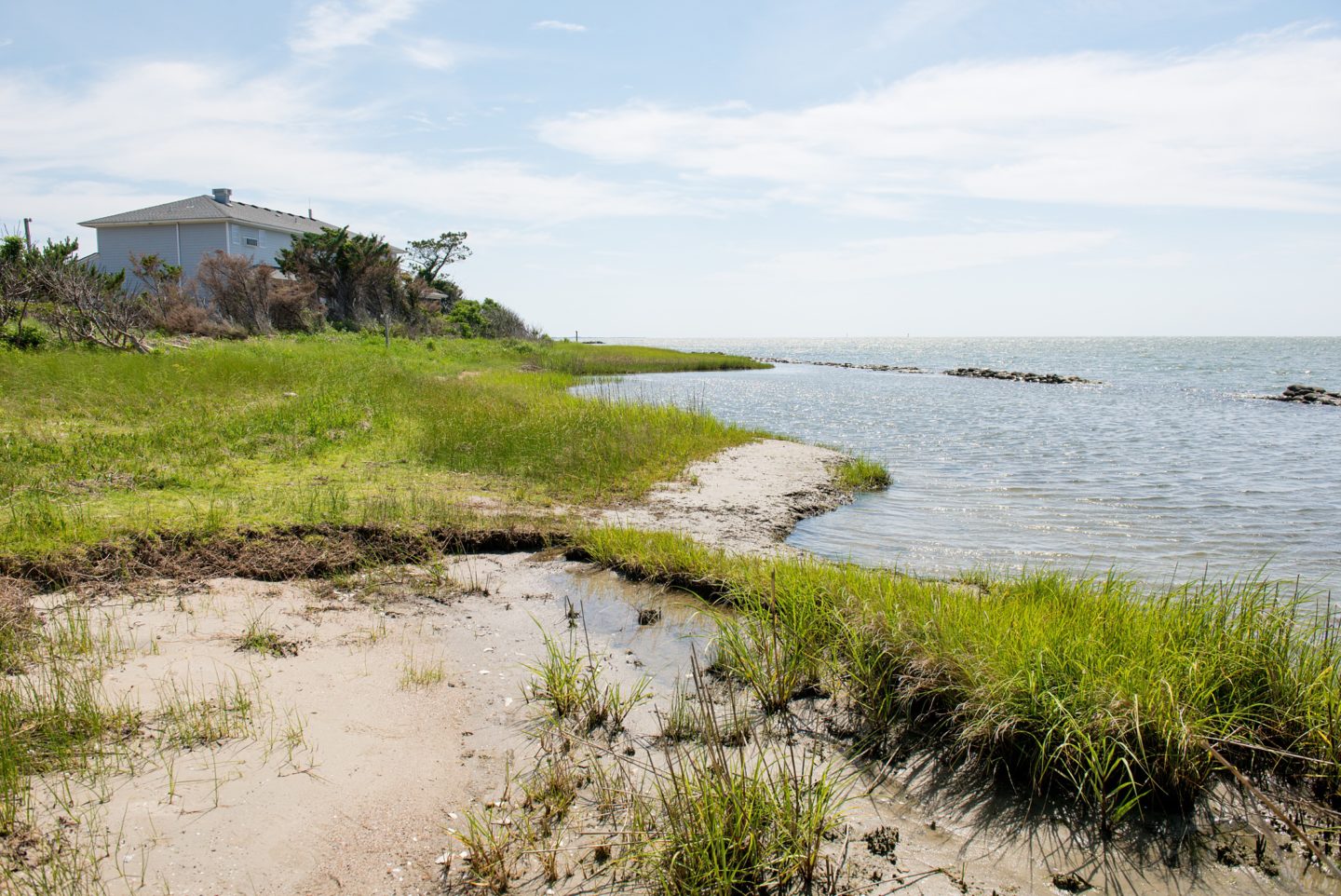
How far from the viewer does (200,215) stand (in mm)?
45531

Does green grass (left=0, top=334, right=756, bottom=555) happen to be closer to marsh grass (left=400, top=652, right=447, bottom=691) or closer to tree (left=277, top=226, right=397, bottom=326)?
marsh grass (left=400, top=652, right=447, bottom=691)

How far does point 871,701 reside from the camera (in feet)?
16.9

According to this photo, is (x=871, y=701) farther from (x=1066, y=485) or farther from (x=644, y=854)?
(x=1066, y=485)

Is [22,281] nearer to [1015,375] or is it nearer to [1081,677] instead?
[1081,677]

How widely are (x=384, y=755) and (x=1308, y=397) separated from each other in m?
46.8

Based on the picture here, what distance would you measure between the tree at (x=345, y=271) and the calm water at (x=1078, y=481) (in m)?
17.8

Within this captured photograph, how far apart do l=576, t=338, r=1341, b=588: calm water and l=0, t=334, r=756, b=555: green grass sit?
13.9ft

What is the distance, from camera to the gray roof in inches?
1781

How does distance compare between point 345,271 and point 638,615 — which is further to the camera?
point 345,271

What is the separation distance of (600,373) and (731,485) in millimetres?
29545

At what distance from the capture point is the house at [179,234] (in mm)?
45469

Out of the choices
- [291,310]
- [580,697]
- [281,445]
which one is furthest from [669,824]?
[291,310]

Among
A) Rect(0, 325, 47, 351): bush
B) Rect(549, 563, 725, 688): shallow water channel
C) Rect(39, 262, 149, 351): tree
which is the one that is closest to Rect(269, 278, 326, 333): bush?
Rect(39, 262, 149, 351): tree

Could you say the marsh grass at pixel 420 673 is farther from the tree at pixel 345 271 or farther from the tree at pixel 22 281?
the tree at pixel 345 271
